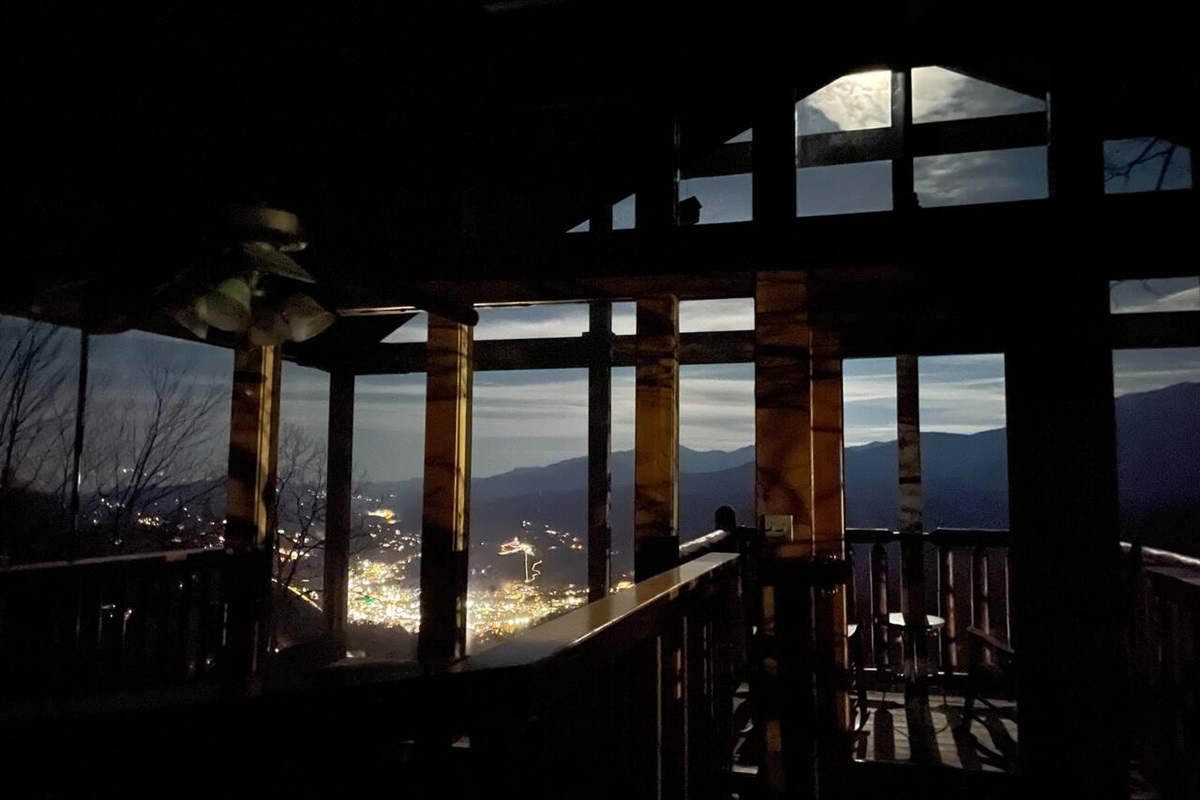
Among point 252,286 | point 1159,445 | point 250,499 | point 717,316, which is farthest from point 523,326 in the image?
point 1159,445

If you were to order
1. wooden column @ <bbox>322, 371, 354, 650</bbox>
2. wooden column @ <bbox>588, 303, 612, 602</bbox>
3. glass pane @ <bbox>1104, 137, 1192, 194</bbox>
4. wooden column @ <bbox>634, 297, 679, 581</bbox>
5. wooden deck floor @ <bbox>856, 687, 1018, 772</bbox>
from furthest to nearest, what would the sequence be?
wooden column @ <bbox>322, 371, 354, 650</bbox> < wooden column @ <bbox>588, 303, 612, 602</bbox> < wooden deck floor @ <bbox>856, 687, 1018, 772</bbox> < wooden column @ <bbox>634, 297, 679, 581</bbox> < glass pane @ <bbox>1104, 137, 1192, 194</bbox>

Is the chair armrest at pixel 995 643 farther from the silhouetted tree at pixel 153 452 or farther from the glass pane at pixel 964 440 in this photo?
the silhouetted tree at pixel 153 452

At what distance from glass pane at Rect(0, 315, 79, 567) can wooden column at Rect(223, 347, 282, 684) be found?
325 inches

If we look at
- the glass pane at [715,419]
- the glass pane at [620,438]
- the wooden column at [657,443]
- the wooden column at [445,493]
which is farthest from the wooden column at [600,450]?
the wooden column at [657,443]

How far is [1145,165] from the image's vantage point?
3553 millimetres

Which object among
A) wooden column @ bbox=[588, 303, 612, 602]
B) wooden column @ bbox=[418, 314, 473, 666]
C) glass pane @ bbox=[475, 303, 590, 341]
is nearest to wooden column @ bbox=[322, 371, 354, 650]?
glass pane @ bbox=[475, 303, 590, 341]

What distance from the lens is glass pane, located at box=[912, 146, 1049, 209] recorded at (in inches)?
143

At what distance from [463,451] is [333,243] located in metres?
1.41

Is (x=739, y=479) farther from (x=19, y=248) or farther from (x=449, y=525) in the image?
(x=19, y=248)

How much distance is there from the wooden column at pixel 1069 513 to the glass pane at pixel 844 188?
766mm

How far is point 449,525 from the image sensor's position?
4.36 metres

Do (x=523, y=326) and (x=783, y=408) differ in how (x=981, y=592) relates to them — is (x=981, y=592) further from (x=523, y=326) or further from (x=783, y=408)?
(x=523, y=326)

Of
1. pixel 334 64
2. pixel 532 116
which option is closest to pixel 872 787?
pixel 532 116

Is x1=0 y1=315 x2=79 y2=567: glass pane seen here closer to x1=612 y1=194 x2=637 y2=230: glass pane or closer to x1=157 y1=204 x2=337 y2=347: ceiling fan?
x1=157 y1=204 x2=337 y2=347: ceiling fan
